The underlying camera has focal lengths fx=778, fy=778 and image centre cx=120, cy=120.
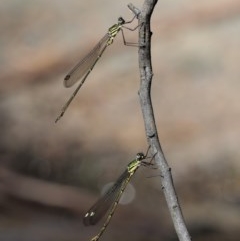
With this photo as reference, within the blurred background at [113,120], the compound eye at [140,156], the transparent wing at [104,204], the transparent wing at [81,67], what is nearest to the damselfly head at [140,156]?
the compound eye at [140,156]

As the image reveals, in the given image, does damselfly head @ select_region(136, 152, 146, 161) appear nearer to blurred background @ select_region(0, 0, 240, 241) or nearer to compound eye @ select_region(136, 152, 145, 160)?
compound eye @ select_region(136, 152, 145, 160)

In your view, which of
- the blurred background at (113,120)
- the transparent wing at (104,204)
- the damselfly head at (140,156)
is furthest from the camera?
the blurred background at (113,120)

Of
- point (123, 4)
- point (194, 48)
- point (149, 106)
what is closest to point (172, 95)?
point (194, 48)

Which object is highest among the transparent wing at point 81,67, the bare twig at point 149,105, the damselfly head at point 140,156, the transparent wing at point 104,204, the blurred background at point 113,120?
the blurred background at point 113,120

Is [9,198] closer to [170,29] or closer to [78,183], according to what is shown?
[78,183]

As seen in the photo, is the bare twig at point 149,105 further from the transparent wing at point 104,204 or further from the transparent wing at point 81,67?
the transparent wing at point 81,67

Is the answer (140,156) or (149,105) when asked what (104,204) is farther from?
(149,105)
